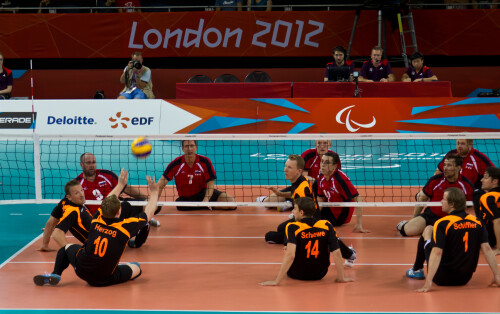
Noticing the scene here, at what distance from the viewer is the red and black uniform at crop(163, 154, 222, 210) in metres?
13.3

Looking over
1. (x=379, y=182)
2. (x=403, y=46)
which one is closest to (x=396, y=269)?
(x=379, y=182)

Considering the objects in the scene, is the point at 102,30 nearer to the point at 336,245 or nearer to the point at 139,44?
the point at 139,44

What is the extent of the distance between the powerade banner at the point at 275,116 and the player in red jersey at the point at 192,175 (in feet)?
24.1

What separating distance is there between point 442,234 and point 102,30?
20.4 m

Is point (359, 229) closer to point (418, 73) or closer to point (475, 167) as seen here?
point (475, 167)

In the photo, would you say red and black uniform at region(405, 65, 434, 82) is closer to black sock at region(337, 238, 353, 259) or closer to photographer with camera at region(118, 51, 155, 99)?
photographer with camera at region(118, 51, 155, 99)

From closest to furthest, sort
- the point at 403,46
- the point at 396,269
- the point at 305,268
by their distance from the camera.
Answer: the point at 305,268
the point at 396,269
the point at 403,46

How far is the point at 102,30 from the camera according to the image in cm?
2642

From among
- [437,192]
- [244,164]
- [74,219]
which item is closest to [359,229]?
[437,192]

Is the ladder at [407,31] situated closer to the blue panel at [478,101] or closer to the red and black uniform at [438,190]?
the blue panel at [478,101]

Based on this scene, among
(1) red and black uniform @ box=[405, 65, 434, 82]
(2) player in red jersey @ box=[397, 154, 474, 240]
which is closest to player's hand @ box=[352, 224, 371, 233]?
(2) player in red jersey @ box=[397, 154, 474, 240]

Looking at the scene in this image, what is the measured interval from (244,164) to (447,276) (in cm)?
1001

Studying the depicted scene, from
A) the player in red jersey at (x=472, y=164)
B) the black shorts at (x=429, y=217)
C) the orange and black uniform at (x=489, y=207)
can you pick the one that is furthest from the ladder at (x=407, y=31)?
the orange and black uniform at (x=489, y=207)

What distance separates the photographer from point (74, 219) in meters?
10.2
